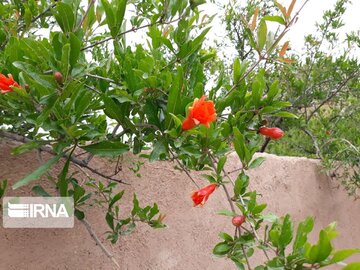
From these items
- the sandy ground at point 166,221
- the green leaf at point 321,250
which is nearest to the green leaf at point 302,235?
the green leaf at point 321,250

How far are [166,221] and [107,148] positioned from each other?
92 centimetres

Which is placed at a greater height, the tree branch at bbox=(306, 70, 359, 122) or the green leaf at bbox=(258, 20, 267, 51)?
the green leaf at bbox=(258, 20, 267, 51)

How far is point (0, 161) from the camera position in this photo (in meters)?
1.58

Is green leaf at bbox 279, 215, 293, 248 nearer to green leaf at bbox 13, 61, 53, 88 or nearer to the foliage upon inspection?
the foliage

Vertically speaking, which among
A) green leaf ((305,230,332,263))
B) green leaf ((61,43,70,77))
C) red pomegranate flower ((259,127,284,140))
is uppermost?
green leaf ((61,43,70,77))

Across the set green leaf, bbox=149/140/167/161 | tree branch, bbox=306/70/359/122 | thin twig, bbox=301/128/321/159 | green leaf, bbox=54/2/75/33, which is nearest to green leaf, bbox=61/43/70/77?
green leaf, bbox=54/2/75/33

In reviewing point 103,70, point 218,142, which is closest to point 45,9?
point 103,70

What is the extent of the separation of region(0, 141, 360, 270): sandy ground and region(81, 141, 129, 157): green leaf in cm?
47

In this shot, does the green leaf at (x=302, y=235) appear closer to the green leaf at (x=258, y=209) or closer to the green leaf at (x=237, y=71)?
the green leaf at (x=258, y=209)

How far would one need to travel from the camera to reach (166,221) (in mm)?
2115

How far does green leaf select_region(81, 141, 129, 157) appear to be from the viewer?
1.26m

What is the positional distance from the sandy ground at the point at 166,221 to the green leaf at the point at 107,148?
0.47 metres

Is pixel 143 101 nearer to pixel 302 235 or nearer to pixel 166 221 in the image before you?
pixel 302 235

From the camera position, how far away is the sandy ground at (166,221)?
162 cm
